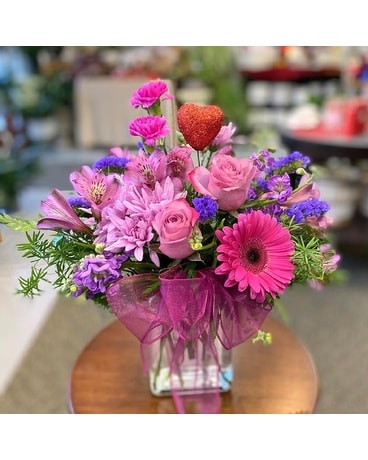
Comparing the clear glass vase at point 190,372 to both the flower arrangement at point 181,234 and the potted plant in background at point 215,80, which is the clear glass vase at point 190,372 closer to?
the flower arrangement at point 181,234

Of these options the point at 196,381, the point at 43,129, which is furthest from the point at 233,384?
the point at 43,129

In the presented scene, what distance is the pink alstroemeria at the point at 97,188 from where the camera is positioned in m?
0.71

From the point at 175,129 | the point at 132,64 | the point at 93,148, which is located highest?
the point at 175,129

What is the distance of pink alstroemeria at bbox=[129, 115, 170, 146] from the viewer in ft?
2.22

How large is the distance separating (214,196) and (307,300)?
5.94ft

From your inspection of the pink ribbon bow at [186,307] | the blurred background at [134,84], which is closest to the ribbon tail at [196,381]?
the pink ribbon bow at [186,307]

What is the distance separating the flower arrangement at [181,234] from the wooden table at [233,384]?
0.79 feet

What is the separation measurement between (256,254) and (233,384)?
44cm

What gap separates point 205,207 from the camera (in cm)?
64

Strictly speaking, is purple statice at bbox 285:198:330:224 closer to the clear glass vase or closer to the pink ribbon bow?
the pink ribbon bow

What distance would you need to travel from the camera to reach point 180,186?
70 cm

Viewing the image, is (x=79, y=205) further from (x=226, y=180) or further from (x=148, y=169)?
(x=226, y=180)

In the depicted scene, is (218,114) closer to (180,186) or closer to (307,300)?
(180,186)
